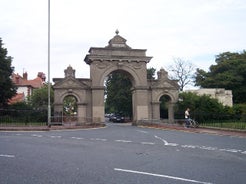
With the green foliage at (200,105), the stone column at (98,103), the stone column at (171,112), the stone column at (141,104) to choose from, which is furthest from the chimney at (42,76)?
the green foliage at (200,105)

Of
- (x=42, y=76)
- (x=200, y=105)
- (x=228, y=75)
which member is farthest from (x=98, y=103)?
(x=42, y=76)

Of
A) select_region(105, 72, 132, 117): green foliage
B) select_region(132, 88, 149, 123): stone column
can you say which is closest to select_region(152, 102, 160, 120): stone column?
select_region(132, 88, 149, 123): stone column

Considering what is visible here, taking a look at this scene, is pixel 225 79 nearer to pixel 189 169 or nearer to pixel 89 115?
pixel 89 115

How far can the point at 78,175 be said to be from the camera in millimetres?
8172

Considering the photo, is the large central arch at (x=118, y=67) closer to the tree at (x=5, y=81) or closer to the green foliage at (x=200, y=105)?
the green foliage at (x=200, y=105)

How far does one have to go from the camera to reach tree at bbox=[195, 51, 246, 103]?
2525 inches

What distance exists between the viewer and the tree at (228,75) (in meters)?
64.1

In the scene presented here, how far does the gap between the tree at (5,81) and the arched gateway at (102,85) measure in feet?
27.2

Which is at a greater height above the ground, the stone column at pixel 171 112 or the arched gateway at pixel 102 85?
the arched gateway at pixel 102 85

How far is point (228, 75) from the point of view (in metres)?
64.7

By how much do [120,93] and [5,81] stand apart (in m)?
25.7

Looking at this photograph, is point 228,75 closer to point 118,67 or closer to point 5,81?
point 118,67

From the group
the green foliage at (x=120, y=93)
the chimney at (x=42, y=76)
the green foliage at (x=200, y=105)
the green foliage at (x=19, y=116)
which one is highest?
the chimney at (x=42, y=76)

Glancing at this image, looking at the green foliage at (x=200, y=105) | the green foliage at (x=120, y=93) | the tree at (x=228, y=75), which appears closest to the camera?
the green foliage at (x=200, y=105)
